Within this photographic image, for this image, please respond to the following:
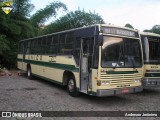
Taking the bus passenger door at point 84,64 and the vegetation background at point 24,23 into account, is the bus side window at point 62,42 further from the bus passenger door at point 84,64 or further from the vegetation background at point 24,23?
the vegetation background at point 24,23

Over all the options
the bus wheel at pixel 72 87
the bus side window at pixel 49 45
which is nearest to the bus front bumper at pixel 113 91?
the bus wheel at pixel 72 87

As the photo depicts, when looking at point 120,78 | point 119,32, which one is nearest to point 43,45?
point 119,32

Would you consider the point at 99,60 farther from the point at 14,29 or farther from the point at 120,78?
the point at 14,29

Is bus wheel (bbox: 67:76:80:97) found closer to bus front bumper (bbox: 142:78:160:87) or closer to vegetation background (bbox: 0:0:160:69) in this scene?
bus front bumper (bbox: 142:78:160:87)

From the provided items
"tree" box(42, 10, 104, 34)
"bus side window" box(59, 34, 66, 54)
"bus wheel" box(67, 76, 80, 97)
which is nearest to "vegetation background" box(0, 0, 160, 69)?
"tree" box(42, 10, 104, 34)

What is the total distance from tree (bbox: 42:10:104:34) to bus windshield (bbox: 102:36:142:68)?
20223 millimetres

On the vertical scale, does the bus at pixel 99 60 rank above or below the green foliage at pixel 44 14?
below

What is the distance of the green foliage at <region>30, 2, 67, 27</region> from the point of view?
2752 centimetres

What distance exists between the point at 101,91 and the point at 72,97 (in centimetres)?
221

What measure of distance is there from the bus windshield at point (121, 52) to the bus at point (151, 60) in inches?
51.0

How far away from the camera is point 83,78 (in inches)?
394

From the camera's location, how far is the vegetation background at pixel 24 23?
69.1 ft

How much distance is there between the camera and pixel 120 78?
918 centimetres

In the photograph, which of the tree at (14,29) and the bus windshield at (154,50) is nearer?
the bus windshield at (154,50)
